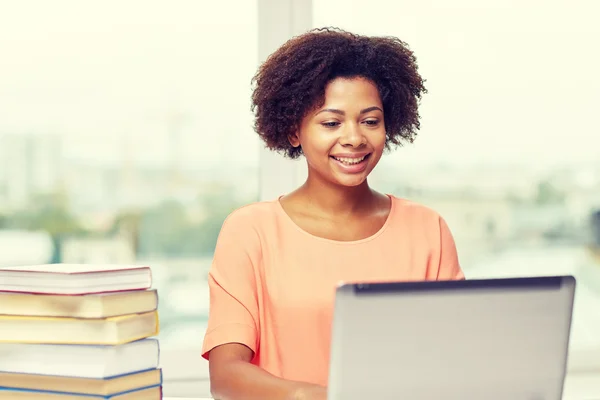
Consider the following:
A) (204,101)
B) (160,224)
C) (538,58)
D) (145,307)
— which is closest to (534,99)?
(538,58)

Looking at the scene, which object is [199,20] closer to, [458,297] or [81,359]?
[81,359]

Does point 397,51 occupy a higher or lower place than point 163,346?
higher

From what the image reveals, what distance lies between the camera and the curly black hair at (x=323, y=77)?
5.76 feet

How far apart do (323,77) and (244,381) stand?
637 millimetres

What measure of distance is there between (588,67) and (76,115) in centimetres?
172

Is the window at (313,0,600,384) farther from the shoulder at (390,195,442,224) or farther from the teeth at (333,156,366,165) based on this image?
the teeth at (333,156,366,165)

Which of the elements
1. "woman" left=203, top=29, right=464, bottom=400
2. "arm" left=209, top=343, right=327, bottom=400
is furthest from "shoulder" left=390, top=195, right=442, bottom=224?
"arm" left=209, top=343, right=327, bottom=400

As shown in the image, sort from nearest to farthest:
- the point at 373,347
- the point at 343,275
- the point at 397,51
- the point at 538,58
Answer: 1. the point at 373,347
2. the point at 343,275
3. the point at 397,51
4. the point at 538,58

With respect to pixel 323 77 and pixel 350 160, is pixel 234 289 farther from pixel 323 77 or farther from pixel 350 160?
pixel 323 77

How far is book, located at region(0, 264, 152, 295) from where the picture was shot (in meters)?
1.29

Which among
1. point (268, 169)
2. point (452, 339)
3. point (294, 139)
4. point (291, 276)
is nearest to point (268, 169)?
point (268, 169)

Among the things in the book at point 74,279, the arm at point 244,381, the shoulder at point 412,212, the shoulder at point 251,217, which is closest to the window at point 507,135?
the shoulder at point 412,212

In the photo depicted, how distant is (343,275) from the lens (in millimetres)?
1758

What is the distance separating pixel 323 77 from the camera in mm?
1737
